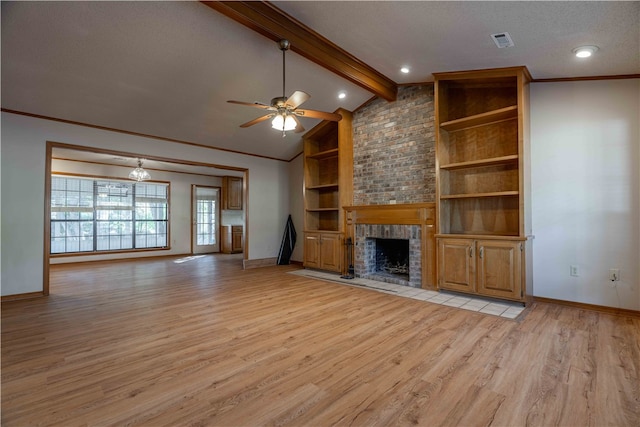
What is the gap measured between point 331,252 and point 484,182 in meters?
2.94

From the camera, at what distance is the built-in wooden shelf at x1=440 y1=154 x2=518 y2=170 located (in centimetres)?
388

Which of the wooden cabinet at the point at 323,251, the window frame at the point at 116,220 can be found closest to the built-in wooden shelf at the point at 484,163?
the wooden cabinet at the point at 323,251

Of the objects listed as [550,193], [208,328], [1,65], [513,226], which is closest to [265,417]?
[208,328]

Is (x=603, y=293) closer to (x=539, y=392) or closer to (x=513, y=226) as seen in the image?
(x=513, y=226)

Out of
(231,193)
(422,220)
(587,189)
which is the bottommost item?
(422,220)

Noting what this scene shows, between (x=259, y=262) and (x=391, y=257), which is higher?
(x=391, y=257)

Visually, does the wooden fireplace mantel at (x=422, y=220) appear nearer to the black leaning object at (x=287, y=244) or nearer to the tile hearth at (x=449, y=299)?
the tile hearth at (x=449, y=299)

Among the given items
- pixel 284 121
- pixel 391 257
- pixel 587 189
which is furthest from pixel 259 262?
pixel 587 189

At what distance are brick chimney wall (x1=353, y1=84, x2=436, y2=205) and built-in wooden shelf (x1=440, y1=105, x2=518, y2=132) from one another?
1.46 ft

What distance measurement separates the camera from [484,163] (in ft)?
13.7

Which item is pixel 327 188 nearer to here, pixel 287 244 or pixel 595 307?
pixel 287 244

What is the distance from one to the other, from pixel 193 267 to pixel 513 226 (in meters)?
6.30

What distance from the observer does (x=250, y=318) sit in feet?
11.1

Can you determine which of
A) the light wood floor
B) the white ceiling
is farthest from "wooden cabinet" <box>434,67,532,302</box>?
the light wood floor
